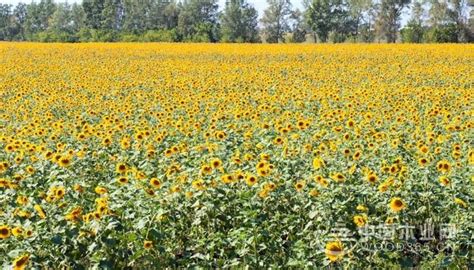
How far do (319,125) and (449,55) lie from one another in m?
15.6

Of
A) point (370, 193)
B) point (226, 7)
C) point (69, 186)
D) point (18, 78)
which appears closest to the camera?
point (370, 193)

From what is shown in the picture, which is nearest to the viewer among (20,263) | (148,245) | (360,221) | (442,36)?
(20,263)

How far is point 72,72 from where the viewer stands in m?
16.0

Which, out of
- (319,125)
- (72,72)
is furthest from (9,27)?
(319,125)

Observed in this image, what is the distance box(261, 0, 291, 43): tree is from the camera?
6938 cm

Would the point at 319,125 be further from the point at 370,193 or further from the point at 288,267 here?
the point at 288,267

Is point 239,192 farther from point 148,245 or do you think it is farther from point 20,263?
point 20,263

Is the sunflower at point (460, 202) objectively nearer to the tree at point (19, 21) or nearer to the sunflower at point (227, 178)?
the sunflower at point (227, 178)

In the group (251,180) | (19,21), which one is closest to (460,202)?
(251,180)

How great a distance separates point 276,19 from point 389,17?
53.6ft

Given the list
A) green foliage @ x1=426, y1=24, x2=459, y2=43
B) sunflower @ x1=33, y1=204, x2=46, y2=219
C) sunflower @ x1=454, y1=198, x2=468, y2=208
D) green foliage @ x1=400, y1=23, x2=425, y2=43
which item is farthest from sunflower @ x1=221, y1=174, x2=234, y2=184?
green foliage @ x1=400, y1=23, x2=425, y2=43

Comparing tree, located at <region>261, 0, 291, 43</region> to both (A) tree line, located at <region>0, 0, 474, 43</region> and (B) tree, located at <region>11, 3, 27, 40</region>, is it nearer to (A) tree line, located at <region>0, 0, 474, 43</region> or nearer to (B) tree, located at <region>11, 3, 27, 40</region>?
(A) tree line, located at <region>0, 0, 474, 43</region>

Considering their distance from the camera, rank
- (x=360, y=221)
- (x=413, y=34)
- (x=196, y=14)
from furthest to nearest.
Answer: (x=196, y=14), (x=413, y=34), (x=360, y=221)

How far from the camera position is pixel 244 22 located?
2574 inches
